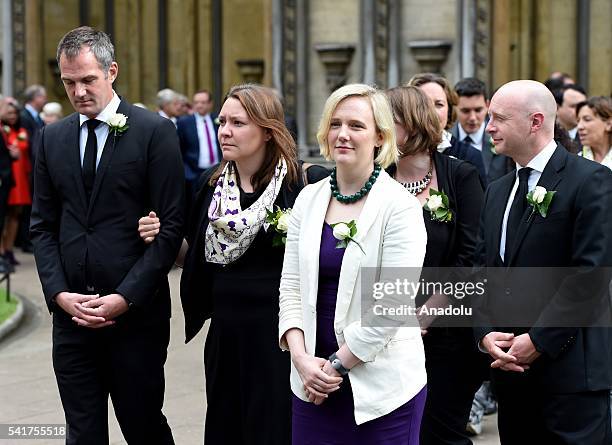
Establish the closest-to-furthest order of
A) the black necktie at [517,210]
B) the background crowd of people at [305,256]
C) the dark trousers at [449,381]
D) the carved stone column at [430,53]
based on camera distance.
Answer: the background crowd of people at [305,256] < the black necktie at [517,210] < the dark trousers at [449,381] < the carved stone column at [430,53]

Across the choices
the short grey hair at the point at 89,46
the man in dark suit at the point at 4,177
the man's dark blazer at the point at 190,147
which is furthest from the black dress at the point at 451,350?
the man in dark suit at the point at 4,177

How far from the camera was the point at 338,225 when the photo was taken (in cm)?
455

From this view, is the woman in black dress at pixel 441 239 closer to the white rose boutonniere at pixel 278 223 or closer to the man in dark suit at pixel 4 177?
the white rose boutonniere at pixel 278 223

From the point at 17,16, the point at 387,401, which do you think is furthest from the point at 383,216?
the point at 17,16

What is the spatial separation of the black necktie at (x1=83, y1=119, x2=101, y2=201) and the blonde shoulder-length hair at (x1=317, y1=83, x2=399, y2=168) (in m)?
1.34

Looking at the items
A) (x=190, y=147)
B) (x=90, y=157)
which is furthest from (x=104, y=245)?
(x=190, y=147)

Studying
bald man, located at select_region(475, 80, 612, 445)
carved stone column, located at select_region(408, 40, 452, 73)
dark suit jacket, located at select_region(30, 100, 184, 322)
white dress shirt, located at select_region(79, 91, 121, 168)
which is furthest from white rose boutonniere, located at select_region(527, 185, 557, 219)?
carved stone column, located at select_region(408, 40, 452, 73)

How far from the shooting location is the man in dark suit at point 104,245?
5.50 m

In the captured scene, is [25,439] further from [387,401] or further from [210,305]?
[387,401]

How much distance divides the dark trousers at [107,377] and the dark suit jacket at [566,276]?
1.75 metres

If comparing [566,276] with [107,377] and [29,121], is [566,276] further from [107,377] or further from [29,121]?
[29,121]

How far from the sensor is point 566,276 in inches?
191

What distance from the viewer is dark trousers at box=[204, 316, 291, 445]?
545cm

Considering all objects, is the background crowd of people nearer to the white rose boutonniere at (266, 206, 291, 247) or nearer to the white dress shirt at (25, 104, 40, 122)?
the white rose boutonniere at (266, 206, 291, 247)
